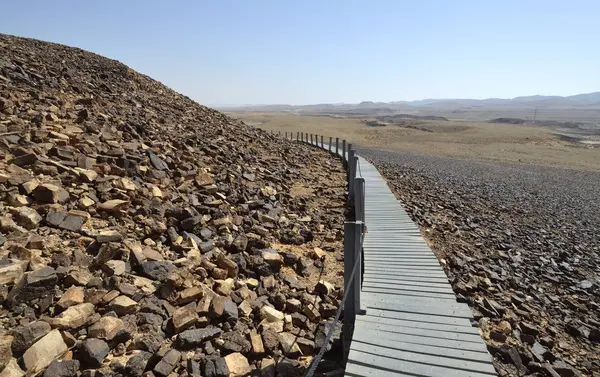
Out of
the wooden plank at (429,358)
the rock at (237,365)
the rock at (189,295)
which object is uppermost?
the rock at (189,295)

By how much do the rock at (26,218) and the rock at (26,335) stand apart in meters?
1.94

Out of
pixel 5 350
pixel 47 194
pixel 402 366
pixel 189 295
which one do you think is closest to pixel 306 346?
pixel 402 366

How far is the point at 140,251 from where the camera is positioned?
579cm

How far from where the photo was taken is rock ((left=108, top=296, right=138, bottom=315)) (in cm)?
473

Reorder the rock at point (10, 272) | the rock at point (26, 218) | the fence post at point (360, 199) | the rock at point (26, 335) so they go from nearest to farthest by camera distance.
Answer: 1. the rock at point (26, 335)
2. the rock at point (10, 272)
3. the rock at point (26, 218)
4. the fence post at point (360, 199)

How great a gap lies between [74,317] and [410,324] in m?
4.08

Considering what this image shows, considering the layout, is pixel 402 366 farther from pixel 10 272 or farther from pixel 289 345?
pixel 10 272

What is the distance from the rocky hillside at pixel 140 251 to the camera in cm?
436

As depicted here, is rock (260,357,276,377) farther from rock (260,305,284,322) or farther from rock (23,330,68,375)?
rock (23,330,68,375)

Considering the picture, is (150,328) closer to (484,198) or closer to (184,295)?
(184,295)

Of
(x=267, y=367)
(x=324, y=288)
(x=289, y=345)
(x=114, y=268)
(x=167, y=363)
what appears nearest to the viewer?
(x=167, y=363)

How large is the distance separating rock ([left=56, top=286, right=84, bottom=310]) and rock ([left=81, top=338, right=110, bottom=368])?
597 mm

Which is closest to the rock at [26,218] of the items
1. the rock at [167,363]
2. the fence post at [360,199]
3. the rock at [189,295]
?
the rock at [189,295]

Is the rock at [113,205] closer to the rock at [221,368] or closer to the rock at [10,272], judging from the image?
the rock at [10,272]
